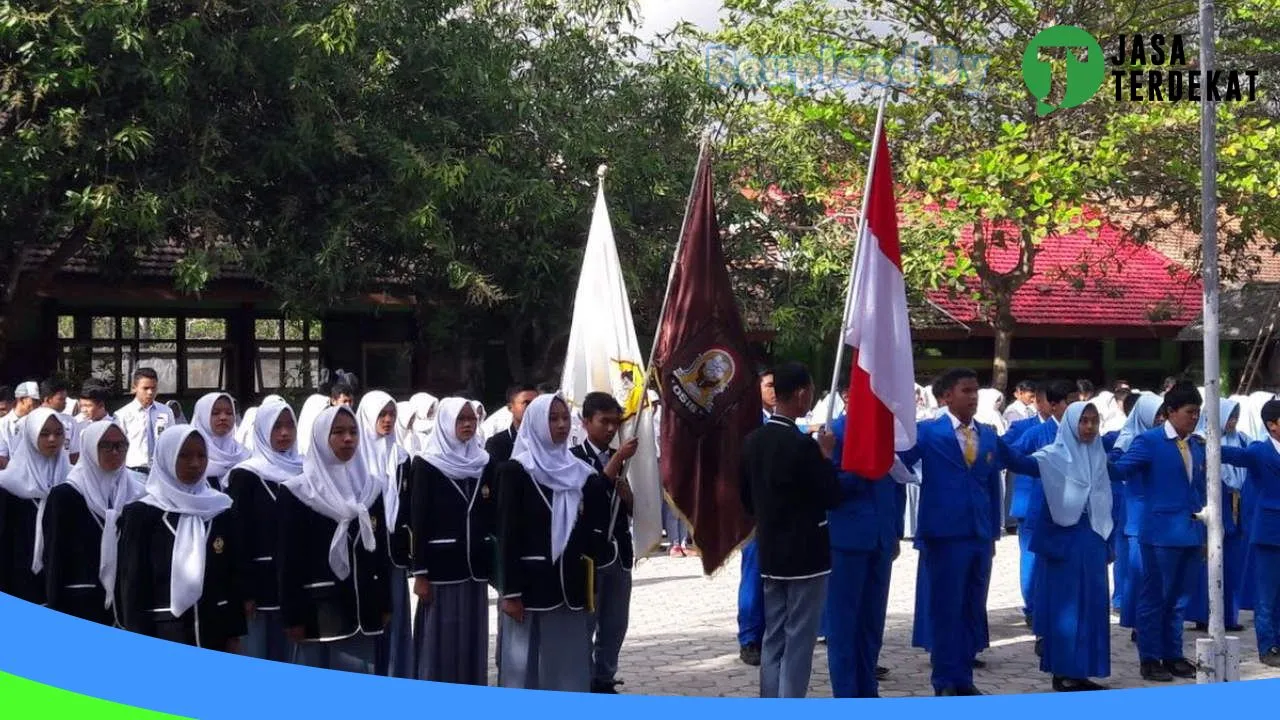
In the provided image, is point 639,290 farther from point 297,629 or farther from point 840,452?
point 297,629

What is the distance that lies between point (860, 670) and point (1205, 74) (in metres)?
2.95

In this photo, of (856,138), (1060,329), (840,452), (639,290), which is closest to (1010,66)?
(856,138)

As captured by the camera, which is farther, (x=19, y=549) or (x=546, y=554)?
(x=19, y=549)

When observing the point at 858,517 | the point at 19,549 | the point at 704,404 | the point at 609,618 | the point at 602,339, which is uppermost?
the point at 602,339

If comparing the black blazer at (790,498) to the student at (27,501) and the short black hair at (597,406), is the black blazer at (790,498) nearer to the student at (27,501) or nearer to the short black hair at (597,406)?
the short black hair at (597,406)

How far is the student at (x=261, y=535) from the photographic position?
5.89 m

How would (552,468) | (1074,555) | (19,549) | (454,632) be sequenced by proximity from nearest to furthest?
(552,468), (19,549), (454,632), (1074,555)

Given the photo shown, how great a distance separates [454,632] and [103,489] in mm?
1766

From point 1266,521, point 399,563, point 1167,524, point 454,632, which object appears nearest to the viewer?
point 454,632

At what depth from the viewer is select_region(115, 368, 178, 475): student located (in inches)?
442

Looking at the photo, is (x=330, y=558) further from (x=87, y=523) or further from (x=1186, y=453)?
(x=1186, y=453)

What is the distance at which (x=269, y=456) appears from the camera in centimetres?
608

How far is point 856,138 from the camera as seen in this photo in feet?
57.2

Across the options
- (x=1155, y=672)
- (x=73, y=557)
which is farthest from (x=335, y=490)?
(x=1155, y=672)
